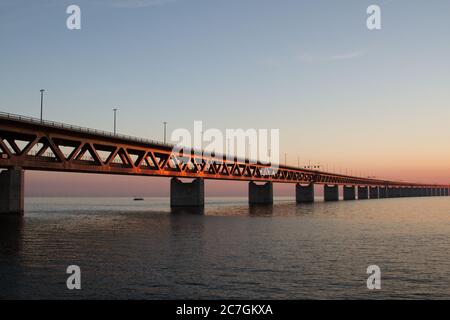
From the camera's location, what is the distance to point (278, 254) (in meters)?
33.3

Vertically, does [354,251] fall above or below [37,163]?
below

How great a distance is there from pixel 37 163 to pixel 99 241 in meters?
33.9

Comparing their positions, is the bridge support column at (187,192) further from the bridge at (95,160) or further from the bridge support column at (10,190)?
the bridge support column at (10,190)

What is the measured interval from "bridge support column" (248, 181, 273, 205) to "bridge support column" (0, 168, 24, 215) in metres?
104

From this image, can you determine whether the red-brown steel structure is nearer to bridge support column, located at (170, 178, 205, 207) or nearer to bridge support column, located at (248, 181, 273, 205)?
bridge support column, located at (170, 178, 205, 207)

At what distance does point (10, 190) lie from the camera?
64.9 metres

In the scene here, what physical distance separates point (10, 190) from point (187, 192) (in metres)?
59.8

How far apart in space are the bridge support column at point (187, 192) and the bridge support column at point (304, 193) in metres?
86.2

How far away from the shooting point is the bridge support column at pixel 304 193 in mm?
197000

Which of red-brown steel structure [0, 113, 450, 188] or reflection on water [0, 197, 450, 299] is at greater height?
red-brown steel structure [0, 113, 450, 188]

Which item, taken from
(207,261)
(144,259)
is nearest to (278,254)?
(207,261)

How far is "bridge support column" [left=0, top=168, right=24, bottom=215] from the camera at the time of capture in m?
64.6

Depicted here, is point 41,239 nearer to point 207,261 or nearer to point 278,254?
point 207,261

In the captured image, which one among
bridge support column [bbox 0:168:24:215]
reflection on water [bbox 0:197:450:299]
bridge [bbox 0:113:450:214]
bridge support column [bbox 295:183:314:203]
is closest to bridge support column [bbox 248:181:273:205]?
bridge [bbox 0:113:450:214]
